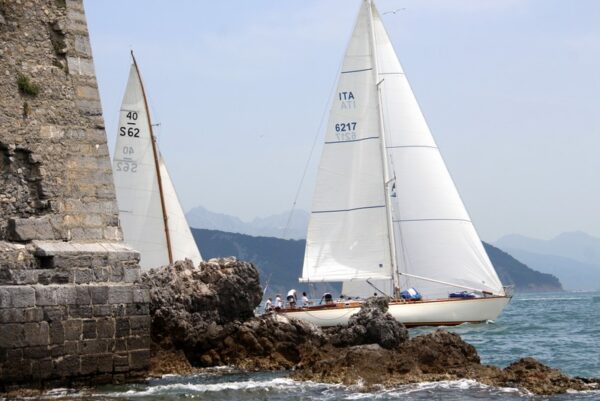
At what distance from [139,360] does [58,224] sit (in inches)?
77.3

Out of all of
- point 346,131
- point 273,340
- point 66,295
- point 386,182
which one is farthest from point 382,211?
point 66,295

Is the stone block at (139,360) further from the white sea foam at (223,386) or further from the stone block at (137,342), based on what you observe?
the white sea foam at (223,386)

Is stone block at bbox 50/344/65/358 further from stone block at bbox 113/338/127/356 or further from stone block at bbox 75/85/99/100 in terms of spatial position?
stone block at bbox 75/85/99/100

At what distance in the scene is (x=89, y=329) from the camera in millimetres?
14008

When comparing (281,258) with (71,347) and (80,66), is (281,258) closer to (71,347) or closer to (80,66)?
(80,66)

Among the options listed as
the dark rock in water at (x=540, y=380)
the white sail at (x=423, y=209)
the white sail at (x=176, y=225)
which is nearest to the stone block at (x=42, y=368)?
the dark rock in water at (x=540, y=380)

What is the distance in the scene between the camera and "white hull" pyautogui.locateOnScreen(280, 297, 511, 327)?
103 ft

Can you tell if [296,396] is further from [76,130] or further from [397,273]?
[397,273]

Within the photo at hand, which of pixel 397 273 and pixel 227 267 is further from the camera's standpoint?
pixel 397 273

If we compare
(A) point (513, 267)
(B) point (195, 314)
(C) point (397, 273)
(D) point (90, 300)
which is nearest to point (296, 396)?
(D) point (90, 300)

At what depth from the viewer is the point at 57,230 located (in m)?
14.4

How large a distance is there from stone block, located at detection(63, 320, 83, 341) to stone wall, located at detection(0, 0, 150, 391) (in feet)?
0.04

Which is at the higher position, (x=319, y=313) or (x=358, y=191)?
(x=358, y=191)

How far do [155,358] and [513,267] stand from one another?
165 meters
